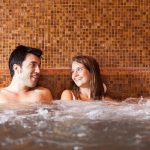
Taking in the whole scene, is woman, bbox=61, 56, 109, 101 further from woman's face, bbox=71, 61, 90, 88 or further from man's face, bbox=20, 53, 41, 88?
man's face, bbox=20, 53, 41, 88

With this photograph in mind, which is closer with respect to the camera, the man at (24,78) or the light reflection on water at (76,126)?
the light reflection on water at (76,126)

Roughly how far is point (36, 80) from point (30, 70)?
0.50 feet

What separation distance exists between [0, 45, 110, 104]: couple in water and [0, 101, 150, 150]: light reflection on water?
177 millimetres

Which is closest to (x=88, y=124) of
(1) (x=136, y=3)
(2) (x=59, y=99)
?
(2) (x=59, y=99)

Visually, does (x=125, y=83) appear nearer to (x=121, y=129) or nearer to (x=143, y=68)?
(x=143, y=68)

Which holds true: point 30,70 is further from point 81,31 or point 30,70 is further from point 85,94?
point 81,31

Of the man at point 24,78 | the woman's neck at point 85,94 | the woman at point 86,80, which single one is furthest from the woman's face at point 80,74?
the man at point 24,78

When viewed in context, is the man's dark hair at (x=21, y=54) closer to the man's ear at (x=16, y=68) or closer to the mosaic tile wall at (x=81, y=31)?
the man's ear at (x=16, y=68)

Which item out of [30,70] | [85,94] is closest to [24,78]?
[30,70]

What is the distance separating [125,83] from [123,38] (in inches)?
23.4

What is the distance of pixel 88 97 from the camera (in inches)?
167

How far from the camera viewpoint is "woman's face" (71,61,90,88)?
164 inches

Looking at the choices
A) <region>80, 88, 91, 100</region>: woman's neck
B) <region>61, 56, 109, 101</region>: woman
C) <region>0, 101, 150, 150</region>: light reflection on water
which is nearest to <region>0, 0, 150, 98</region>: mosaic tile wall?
<region>61, 56, 109, 101</region>: woman

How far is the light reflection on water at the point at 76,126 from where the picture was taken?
2.27 meters
